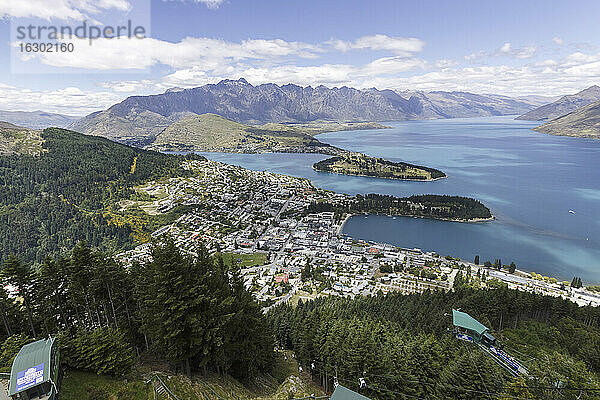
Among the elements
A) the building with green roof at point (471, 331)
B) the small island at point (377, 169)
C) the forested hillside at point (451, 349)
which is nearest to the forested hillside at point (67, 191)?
the forested hillside at point (451, 349)

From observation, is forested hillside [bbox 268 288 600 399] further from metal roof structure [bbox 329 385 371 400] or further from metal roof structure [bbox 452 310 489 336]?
metal roof structure [bbox 329 385 371 400]

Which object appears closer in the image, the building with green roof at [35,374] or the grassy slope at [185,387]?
the building with green roof at [35,374]

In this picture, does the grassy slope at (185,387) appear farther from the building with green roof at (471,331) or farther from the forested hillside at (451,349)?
the building with green roof at (471,331)

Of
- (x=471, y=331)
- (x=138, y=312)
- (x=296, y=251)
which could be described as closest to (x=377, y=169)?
(x=296, y=251)

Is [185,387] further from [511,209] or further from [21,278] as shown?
[511,209]

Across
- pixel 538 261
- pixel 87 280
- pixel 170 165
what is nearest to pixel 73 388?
pixel 87 280

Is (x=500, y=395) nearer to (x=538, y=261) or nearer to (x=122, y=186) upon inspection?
(x=538, y=261)

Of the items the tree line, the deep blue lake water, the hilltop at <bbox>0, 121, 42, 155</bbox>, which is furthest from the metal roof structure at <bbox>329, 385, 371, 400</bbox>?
the hilltop at <bbox>0, 121, 42, 155</bbox>
